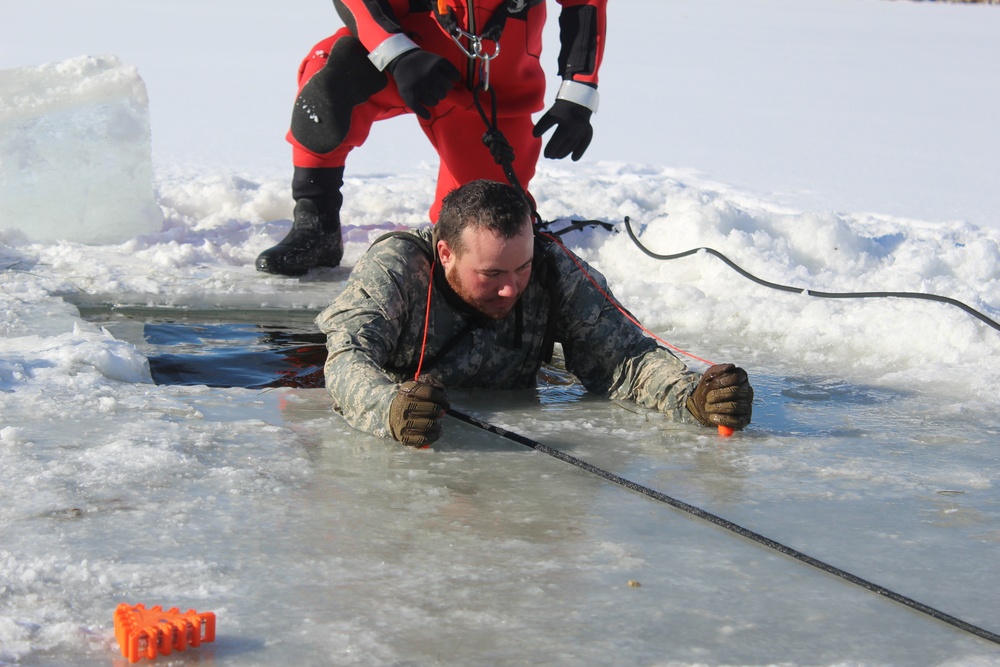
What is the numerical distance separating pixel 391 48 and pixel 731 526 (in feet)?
8.21

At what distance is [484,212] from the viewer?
3064 mm

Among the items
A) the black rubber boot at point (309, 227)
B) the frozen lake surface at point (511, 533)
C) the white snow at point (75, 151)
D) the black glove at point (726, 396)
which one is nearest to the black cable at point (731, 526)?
the frozen lake surface at point (511, 533)

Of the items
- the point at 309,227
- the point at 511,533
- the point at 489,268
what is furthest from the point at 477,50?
the point at 511,533

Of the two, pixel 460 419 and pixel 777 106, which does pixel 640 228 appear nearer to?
pixel 460 419

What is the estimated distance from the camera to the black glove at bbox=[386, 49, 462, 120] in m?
4.23

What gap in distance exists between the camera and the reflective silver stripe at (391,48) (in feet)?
Result: 14.1

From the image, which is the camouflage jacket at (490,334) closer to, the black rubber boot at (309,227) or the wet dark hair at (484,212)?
the wet dark hair at (484,212)

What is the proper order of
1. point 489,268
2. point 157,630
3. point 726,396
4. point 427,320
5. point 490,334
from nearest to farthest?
1. point 157,630
2. point 726,396
3. point 489,268
4. point 427,320
5. point 490,334

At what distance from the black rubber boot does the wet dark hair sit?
1836mm

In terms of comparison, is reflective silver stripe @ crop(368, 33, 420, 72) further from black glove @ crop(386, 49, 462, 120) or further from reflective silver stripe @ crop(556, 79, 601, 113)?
reflective silver stripe @ crop(556, 79, 601, 113)

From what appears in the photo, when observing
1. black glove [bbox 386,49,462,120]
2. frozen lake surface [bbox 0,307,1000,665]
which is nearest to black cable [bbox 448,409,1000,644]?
frozen lake surface [bbox 0,307,1000,665]

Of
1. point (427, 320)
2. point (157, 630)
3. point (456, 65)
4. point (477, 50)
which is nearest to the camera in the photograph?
point (157, 630)

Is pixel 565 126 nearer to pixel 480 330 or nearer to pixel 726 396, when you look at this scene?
pixel 480 330

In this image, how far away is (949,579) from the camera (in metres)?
2.23
